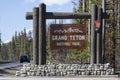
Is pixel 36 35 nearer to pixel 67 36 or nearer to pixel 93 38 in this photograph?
pixel 67 36

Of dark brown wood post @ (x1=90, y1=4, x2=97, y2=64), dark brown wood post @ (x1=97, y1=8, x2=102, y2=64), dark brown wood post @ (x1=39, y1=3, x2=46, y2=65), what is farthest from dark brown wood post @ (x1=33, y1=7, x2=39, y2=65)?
dark brown wood post @ (x1=97, y1=8, x2=102, y2=64)

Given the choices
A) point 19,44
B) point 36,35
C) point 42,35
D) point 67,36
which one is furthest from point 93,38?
point 19,44

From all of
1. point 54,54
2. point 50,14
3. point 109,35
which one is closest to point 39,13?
point 50,14

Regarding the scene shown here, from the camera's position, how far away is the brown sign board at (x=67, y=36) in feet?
101

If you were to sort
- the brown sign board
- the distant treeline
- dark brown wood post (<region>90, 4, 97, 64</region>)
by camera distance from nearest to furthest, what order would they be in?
1. dark brown wood post (<region>90, 4, 97, 64</region>)
2. the brown sign board
3. the distant treeline

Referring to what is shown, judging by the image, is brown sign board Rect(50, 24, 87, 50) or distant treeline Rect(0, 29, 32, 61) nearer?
brown sign board Rect(50, 24, 87, 50)

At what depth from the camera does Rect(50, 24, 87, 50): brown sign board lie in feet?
101

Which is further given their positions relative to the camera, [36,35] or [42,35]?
[36,35]

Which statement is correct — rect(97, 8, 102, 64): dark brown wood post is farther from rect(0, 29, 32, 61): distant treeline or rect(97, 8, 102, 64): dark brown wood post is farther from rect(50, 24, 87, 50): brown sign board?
rect(0, 29, 32, 61): distant treeline

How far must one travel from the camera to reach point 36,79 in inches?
1069

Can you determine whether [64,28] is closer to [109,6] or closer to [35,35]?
[35,35]

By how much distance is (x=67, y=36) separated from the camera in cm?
3092

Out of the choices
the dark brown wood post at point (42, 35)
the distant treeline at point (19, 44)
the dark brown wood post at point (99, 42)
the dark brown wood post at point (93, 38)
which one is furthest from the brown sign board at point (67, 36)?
the distant treeline at point (19, 44)

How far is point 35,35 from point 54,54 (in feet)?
71.8
